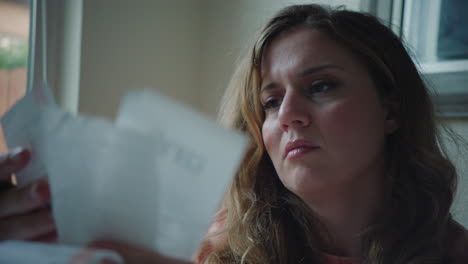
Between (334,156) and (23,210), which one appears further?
(334,156)

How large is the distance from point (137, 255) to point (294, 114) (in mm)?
472

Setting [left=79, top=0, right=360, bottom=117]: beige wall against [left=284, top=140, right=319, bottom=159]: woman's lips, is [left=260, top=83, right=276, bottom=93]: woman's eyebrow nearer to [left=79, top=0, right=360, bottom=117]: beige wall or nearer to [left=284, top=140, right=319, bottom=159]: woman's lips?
[left=284, top=140, right=319, bottom=159]: woman's lips

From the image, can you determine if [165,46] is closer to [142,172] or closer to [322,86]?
[322,86]

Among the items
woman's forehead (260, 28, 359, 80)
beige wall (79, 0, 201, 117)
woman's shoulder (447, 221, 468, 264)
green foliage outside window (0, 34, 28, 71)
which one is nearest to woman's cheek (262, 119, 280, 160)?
woman's forehead (260, 28, 359, 80)

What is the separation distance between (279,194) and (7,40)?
902mm

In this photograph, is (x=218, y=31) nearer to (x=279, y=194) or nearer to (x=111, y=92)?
(x=111, y=92)

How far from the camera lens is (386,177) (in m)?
1.06

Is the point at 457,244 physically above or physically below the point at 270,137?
below

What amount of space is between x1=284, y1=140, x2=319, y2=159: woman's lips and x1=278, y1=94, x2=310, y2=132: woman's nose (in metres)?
0.03

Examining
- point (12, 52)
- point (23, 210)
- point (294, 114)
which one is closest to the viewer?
point (23, 210)

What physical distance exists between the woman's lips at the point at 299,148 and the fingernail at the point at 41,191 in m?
0.47

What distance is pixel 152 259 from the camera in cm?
50

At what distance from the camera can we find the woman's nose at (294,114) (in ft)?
2.90

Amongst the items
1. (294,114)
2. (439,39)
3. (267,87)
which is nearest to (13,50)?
(267,87)
